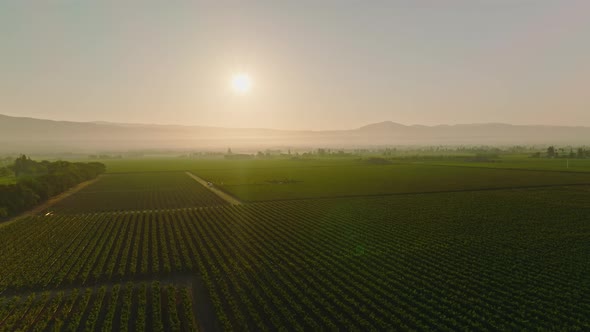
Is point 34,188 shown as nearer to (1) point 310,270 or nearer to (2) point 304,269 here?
(2) point 304,269

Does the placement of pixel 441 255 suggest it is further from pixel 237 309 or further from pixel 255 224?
pixel 255 224

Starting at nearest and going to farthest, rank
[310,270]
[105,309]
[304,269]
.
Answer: [105,309], [310,270], [304,269]

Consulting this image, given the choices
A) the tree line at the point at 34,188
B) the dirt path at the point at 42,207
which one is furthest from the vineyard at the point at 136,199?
the tree line at the point at 34,188

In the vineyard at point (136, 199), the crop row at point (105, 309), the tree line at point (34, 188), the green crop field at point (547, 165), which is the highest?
the tree line at point (34, 188)

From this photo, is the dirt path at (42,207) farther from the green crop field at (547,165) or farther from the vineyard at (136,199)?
the green crop field at (547,165)

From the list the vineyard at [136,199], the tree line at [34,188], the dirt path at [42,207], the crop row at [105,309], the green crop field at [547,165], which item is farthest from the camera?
the green crop field at [547,165]

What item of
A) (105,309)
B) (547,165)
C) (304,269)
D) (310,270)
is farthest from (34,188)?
(547,165)

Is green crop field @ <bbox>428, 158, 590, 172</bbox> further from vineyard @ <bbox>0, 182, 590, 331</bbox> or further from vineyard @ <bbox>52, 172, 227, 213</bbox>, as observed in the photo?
vineyard @ <bbox>52, 172, 227, 213</bbox>

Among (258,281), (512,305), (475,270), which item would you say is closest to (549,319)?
(512,305)
